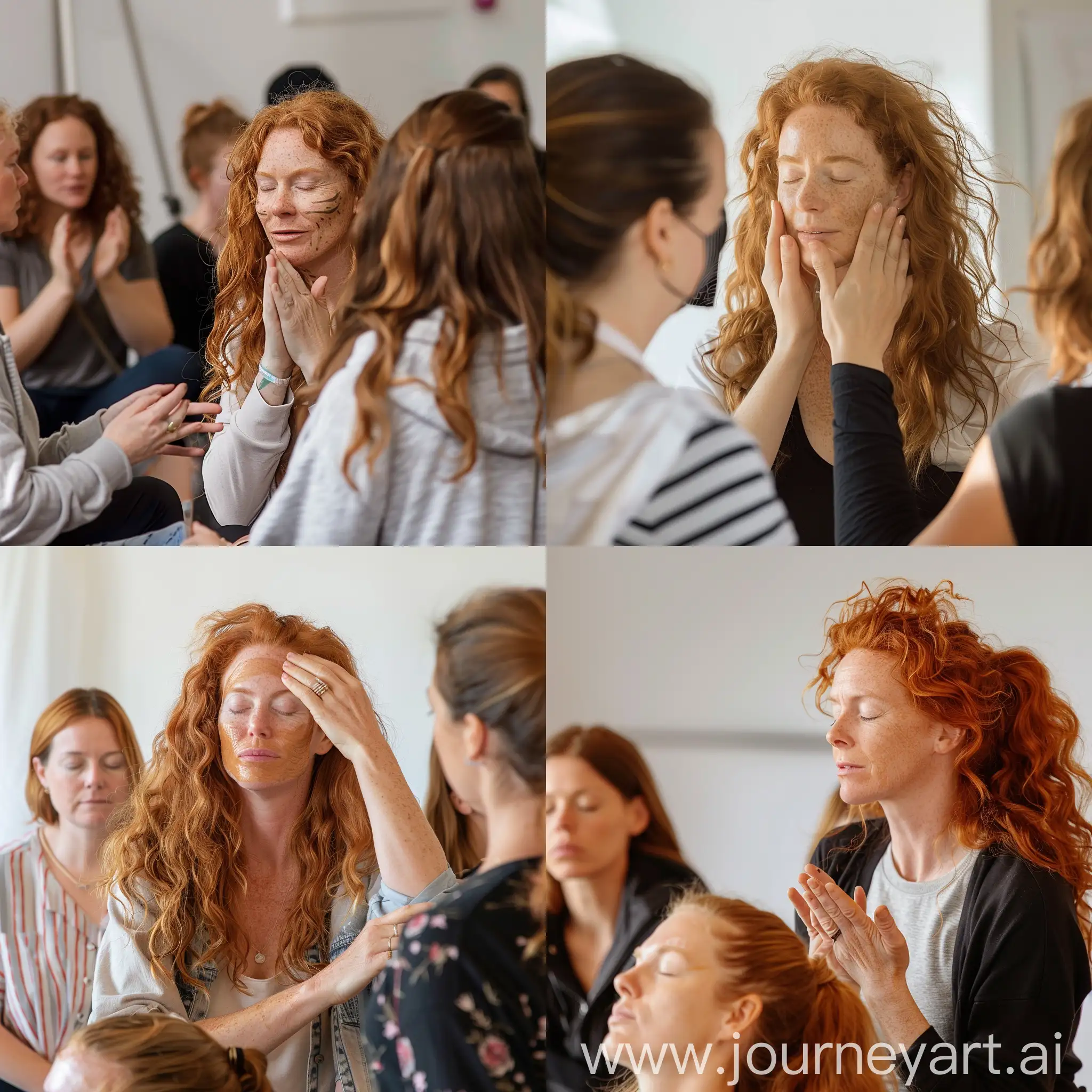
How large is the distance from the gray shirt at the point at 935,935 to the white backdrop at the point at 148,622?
568 millimetres

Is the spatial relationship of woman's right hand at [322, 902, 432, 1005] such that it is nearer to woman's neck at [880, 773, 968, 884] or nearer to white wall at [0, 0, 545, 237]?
woman's neck at [880, 773, 968, 884]

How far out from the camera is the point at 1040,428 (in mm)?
1247

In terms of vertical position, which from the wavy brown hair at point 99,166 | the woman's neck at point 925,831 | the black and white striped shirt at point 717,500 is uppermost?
the wavy brown hair at point 99,166

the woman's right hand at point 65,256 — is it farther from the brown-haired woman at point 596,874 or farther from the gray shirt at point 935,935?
the gray shirt at point 935,935


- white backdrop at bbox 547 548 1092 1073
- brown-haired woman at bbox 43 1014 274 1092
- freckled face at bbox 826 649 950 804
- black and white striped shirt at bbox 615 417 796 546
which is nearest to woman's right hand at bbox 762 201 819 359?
black and white striped shirt at bbox 615 417 796 546

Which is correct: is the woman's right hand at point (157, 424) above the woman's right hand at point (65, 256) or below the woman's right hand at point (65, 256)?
below

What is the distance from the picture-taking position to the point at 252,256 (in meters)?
1.32

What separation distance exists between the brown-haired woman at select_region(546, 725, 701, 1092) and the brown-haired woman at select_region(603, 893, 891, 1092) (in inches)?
2.1

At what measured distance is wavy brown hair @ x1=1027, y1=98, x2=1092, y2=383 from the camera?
1247 millimetres

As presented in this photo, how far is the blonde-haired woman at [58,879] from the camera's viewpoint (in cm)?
132

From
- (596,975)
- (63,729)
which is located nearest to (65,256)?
(63,729)

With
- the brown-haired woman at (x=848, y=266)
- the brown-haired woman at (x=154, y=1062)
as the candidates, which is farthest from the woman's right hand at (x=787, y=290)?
the brown-haired woman at (x=154, y=1062)

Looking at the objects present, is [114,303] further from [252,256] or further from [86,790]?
[86,790]

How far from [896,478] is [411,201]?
1.93 ft
